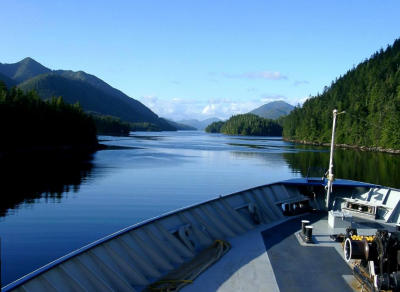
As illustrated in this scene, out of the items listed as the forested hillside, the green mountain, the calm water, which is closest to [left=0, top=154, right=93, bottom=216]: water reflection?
the calm water

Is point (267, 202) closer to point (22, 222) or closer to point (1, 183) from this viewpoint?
point (22, 222)

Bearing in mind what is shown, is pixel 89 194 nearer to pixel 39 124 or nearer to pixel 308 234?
pixel 308 234

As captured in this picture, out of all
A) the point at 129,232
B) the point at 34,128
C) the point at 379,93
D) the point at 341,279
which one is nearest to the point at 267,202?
the point at 341,279

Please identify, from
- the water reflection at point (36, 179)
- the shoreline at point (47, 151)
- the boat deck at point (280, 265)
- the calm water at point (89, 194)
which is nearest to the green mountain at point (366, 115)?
the calm water at point (89, 194)

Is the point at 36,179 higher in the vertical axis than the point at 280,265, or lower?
lower

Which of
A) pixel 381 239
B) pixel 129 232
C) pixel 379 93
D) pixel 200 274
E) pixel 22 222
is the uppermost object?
pixel 379 93

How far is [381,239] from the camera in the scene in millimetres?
8211

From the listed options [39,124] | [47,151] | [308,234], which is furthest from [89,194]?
[39,124]

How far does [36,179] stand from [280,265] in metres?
44.9

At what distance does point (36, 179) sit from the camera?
47.7 meters

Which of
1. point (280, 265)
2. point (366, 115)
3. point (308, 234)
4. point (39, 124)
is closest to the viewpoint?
point (280, 265)

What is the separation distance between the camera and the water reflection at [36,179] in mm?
36031

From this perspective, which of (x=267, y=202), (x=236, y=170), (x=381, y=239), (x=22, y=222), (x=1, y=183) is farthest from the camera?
(x=236, y=170)

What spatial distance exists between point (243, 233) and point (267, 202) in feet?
11.6
